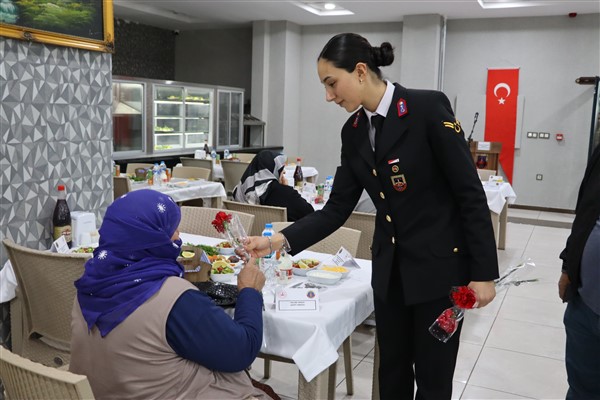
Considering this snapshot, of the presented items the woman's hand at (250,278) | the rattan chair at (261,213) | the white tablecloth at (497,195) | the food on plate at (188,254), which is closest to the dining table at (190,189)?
the rattan chair at (261,213)

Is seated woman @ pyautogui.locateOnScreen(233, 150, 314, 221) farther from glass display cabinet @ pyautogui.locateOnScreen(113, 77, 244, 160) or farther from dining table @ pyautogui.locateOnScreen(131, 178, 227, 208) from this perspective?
glass display cabinet @ pyautogui.locateOnScreen(113, 77, 244, 160)

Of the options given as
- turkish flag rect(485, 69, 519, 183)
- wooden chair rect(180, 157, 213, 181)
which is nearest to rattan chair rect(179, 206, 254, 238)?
wooden chair rect(180, 157, 213, 181)

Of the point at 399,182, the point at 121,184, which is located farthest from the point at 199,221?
the point at 121,184

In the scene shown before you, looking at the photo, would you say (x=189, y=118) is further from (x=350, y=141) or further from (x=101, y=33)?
(x=350, y=141)

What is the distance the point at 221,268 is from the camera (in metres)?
2.41

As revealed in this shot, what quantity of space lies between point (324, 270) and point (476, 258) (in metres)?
0.83

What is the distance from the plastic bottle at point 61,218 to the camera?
2914 millimetres

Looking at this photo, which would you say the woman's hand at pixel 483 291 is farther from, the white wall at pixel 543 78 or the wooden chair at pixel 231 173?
the white wall at pixel 543 78

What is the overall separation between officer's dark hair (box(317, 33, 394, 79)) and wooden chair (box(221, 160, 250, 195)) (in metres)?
5.33

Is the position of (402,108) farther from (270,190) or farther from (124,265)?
(270,190)

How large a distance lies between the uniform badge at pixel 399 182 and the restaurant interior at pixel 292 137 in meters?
0.40

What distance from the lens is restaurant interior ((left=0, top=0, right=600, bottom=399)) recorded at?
261cm

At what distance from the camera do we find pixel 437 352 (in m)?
1.92

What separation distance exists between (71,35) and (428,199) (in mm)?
2111
